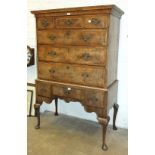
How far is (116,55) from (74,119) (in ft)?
3.69

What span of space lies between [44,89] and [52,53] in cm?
45

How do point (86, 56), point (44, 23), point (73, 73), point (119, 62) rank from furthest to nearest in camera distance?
point (119, 62)
point (44, 23)
point (73, 73)
point (86, 56)

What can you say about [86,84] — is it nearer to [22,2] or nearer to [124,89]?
[124,89]

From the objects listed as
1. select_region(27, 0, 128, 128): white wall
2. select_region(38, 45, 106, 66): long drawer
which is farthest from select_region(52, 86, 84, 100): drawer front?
select_region(27, 0, 128, 128): white wall

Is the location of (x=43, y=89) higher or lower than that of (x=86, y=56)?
lower

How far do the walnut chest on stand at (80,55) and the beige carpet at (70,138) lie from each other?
0.57 ft

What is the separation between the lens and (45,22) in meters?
2.28

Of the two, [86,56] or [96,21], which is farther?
[86,56]

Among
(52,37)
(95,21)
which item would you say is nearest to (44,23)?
(52,37)

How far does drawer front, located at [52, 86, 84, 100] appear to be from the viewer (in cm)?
220

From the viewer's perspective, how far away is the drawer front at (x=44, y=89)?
239 cm

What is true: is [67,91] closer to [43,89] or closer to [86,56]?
[43,89]

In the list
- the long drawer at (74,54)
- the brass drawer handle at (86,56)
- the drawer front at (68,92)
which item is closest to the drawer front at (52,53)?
the long drawer at (74,54)

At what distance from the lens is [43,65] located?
7.82 feet
